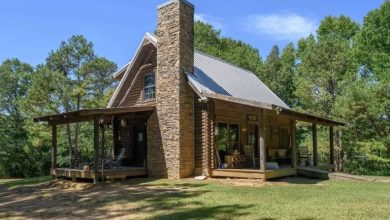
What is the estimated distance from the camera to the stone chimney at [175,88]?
15.6 metres

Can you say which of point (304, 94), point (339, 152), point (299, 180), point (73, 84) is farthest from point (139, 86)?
point (339, 152)

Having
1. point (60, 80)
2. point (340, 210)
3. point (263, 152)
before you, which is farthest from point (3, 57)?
point (340, 210)

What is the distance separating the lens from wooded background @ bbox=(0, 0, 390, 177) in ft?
83.3

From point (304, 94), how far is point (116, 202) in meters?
20.1

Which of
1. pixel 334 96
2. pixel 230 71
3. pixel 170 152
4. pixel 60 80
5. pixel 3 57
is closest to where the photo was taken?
pixel 170 152

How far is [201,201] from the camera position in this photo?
1021cm

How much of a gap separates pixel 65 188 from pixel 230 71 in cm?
1065

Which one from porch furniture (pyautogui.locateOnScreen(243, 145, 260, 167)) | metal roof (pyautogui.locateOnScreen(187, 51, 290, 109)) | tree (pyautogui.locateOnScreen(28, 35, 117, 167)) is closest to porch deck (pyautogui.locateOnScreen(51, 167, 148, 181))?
metal roof (pyautogui.locateOnScreen(187, 51, 290, 109))

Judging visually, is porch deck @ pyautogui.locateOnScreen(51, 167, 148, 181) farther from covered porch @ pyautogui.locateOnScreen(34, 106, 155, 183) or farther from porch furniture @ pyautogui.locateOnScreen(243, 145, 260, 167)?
porch furniture @ pyautogui.locateOnScreen(243, 145, 260, 167)

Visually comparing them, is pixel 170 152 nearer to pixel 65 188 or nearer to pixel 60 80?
pixel 65 188

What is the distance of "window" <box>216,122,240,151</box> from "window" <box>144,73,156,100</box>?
3289 mm

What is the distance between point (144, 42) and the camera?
58.9ft

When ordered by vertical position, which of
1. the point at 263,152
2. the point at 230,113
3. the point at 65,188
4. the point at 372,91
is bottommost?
the point at 65,188

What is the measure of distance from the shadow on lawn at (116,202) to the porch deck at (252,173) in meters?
1.84
